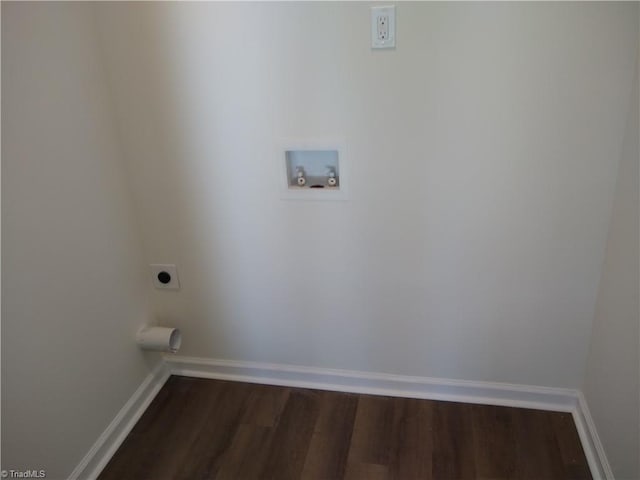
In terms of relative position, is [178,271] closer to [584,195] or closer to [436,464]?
[436,464]

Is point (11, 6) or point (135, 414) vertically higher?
point (11, 6)

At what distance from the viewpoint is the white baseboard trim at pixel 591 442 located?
1411 millimetres

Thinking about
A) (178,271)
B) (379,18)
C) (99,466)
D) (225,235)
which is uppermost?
(379,18)

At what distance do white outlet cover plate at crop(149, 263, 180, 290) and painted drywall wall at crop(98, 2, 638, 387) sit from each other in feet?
0.09

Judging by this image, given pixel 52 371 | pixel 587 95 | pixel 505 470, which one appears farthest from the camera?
pixel 505 470

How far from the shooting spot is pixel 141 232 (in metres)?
1.77

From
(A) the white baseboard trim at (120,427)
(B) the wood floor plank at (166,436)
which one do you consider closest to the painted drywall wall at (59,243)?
(A) the white baseboard trim at (120,427)

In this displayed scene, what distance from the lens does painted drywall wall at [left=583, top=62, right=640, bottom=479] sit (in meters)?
1.23

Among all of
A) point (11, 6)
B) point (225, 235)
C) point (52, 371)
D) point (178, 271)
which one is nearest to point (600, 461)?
point (225, 235)

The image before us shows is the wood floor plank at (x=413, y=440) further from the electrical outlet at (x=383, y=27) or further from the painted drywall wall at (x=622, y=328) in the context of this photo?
the electrical outlet at (x=383, y=27)

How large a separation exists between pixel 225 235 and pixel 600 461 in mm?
1480

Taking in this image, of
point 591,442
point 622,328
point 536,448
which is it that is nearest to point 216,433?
point 536,448

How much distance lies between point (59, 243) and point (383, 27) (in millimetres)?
1168

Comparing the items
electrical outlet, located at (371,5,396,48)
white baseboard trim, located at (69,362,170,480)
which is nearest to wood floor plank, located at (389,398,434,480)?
white baseboard trim, located at (69,362,170,480)
